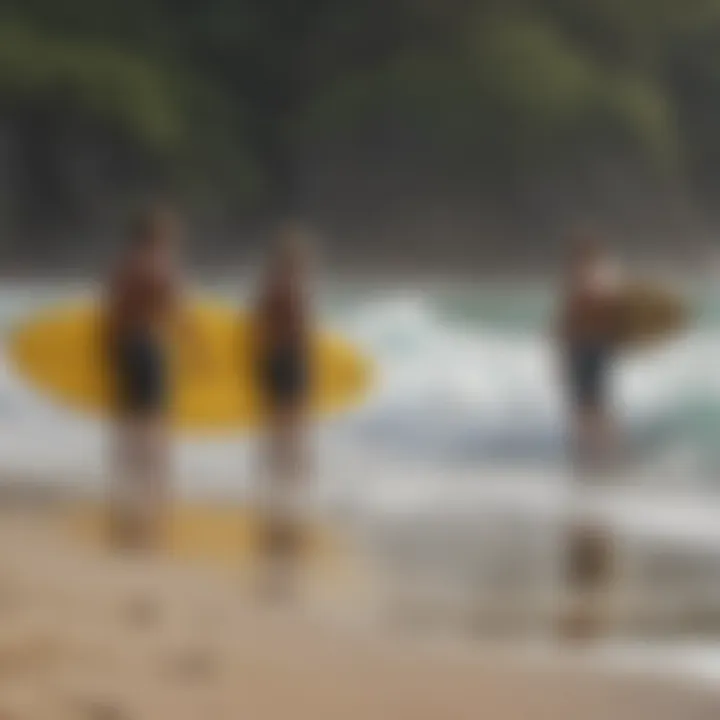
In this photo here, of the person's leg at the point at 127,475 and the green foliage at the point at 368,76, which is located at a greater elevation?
the green foliage at the point at 368,76

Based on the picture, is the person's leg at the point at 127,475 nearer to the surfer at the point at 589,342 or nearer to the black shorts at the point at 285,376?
the black shorts at the point at 285,376

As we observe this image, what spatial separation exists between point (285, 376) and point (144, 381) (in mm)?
113

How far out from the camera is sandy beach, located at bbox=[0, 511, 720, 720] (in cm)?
116

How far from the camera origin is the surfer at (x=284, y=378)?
4.09 ft

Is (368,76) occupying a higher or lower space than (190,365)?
higher

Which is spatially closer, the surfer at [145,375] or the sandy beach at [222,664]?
the sandy beach at [222,664]

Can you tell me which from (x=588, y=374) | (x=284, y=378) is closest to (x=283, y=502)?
(x=284, y=378)

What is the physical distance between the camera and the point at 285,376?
1.26 metres

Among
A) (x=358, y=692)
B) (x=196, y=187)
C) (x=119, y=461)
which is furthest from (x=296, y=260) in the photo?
(x=358, y=692)

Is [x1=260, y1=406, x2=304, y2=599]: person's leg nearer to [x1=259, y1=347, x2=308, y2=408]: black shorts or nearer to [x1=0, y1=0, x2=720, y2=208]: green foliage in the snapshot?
[x1=259, y1=347, x2=308, y2=408]: black shorts

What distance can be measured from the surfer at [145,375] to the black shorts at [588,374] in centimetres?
32

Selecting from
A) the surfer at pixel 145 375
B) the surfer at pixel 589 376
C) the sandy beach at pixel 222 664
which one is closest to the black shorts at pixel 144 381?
the surfer at pixel 145 375

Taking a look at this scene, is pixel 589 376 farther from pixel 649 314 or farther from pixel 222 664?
pixel 222 664

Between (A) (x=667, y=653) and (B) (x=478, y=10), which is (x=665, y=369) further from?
(B) (x=478, y=10)
